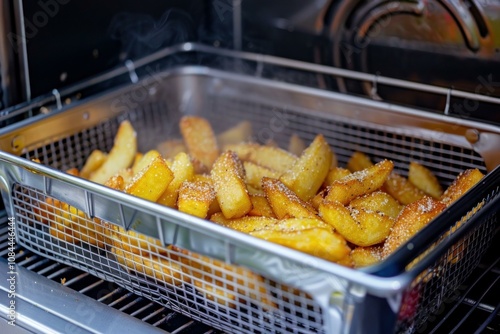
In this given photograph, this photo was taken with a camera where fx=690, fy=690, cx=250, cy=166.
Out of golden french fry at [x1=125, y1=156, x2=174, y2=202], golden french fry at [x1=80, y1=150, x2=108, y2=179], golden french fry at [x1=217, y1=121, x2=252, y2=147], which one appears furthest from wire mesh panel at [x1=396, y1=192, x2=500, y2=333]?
golden french fry at [x1=80, y1=150, x2=108, y2=179]

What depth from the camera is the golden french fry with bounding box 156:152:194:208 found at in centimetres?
162

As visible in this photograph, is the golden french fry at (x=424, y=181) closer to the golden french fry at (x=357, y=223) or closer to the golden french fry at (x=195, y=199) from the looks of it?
the golden french fry at (x=357, y=223)

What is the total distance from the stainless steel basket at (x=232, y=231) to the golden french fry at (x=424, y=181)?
106mm

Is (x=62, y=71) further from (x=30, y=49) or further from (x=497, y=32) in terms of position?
(x=497, y=32)

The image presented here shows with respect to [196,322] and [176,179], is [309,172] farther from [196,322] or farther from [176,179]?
[196,322]

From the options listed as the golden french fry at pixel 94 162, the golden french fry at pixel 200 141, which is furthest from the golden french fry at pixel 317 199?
the golden french fry at pixel 94 162

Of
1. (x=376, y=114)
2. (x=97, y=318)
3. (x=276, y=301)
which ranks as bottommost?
(x=97, y=318)

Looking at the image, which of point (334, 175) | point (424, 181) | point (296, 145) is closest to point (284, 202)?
point (334, 175)

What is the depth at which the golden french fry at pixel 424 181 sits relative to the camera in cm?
187

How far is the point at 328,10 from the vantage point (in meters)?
2.17

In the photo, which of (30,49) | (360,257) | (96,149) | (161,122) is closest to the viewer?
(360,257)

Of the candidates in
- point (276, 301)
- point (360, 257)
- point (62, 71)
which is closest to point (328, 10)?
point (62, 71)

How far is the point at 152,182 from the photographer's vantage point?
151 cm

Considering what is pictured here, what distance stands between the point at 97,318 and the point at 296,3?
1.22m
